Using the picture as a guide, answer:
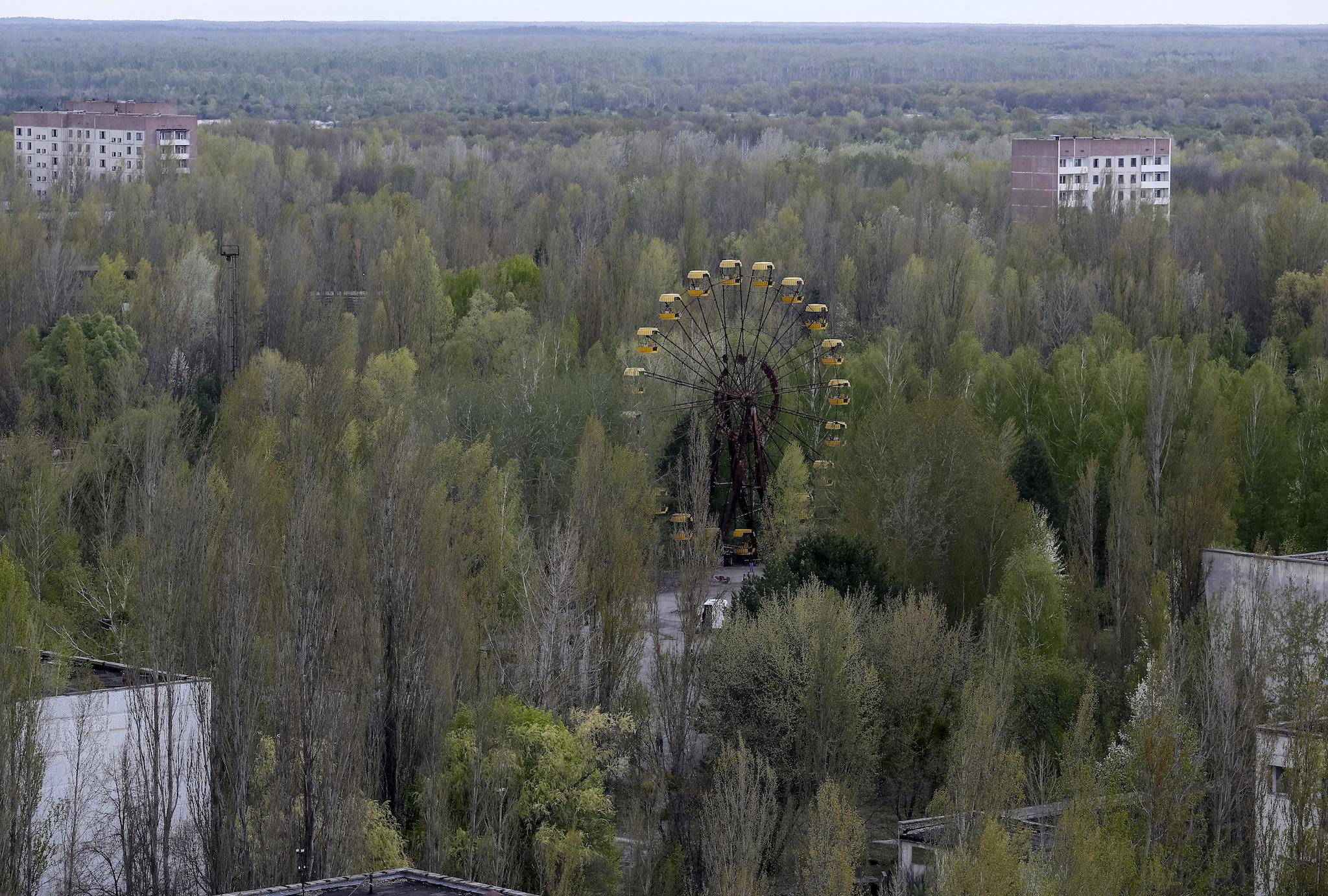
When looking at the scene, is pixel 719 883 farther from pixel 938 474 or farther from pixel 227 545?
pixel 938 474

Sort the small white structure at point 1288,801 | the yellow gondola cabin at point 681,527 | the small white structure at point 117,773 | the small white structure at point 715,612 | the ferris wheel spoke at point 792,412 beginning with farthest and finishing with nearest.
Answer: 1. the ferris wheel spoke at point 792,412
2. the yellow gondola cabin at point 681,527
3. the small white structure at point 715,612
4. the small white structure at point 1288,801
5. the small white structure at point 117,773

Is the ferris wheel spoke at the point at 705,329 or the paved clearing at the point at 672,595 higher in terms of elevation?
the ferris wheel spoke at the point at 705,329

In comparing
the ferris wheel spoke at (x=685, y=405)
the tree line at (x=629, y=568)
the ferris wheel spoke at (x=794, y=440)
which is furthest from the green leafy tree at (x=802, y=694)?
the ferris wheel spoke at (x=794, y=440)

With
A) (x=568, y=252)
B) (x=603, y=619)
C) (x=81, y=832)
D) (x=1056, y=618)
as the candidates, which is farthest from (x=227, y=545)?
(x=568, y=252)

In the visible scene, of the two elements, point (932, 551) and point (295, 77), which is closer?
point (932, 551)

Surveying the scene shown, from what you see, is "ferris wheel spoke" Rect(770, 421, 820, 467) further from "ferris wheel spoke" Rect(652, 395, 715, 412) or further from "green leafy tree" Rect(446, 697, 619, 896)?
"green leafy tree" Rect(446, 697, 619, 896)

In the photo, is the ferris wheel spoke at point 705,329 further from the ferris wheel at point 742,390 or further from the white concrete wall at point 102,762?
the white concrete wall at point 102,762
